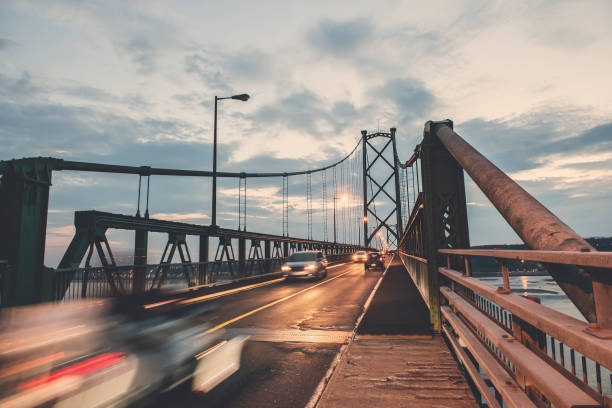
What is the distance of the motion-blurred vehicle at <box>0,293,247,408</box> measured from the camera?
141 inches

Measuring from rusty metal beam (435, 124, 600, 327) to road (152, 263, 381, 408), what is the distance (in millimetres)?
2845

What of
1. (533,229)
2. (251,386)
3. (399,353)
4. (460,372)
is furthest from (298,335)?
(533,229)

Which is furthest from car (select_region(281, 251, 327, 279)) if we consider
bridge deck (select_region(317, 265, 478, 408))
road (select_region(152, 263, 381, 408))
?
bridge deck (select_region(317, 265, 478, 408))

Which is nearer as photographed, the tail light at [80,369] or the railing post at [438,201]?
the tail light at [80,369]

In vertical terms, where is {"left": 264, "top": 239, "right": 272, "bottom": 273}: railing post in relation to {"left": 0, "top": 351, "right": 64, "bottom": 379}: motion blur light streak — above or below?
above

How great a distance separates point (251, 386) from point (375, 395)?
150 centimetres

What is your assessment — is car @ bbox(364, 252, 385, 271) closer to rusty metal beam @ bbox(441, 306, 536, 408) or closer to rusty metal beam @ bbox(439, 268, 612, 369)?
rusty metal beam @ bbox(441, 306, 536, 408)

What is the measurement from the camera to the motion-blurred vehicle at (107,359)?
11.7 feet

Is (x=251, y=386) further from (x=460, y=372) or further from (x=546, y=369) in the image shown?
(x=546, y=369)

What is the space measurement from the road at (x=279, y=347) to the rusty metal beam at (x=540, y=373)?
2189 mm

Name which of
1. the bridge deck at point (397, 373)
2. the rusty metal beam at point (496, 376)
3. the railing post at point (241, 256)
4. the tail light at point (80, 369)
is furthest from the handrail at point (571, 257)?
the railing post at point (241, 256)

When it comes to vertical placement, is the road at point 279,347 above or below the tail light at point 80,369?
below

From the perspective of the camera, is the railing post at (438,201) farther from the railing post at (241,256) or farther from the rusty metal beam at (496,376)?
the railing post at (241,256)

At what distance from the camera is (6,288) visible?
28.7 ft
